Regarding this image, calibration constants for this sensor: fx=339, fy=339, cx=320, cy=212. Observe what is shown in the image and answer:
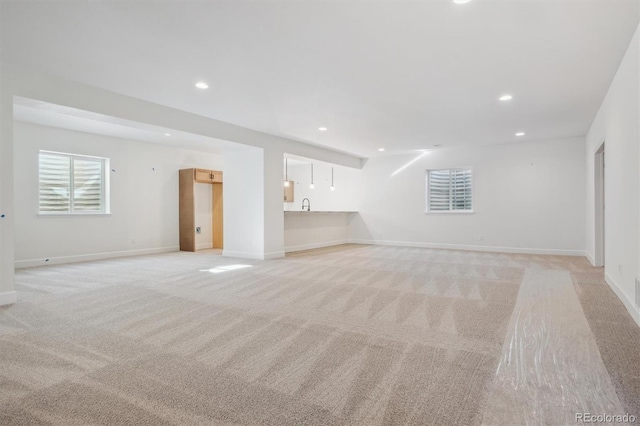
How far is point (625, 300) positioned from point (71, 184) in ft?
29.1

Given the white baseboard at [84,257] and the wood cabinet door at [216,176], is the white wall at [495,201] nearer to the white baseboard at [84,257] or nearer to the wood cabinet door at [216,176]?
the wood cabinet door at [216,176]

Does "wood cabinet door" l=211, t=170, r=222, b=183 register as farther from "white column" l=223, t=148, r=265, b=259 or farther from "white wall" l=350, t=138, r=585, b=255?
"white wall" l=350, t=138, r=585, b=255

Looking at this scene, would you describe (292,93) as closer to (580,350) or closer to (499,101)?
(499,101)

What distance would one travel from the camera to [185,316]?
3127 mm

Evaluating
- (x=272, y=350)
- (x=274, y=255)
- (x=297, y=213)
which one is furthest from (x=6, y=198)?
(x=297, y=213)

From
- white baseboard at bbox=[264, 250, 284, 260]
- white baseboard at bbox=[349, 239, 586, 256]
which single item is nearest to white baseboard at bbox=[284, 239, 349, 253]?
white baseboard at bbox=[349, 239, 586, 256]

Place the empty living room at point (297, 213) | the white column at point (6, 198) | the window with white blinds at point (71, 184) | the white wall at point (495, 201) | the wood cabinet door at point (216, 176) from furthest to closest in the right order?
the wood cabinet door at point (216, 176)
the white wall at point (495, 201)
the window with white blinds at point (71, 184)
the white column at point (6, 198)
the empty living room at point (297, 213)

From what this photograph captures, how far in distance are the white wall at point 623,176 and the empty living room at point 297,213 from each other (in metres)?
0.05

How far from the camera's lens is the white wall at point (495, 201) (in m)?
7.33

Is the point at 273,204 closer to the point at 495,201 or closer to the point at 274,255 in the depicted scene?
the point at 274,255

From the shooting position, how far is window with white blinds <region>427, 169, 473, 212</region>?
8.60m

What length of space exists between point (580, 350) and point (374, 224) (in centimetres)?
750

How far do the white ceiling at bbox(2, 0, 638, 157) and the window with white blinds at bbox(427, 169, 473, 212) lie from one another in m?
3.29

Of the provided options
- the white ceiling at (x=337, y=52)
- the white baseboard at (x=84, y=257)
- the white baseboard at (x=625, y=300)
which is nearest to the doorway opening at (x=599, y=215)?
the white ceiling at (x=337, y=52)
